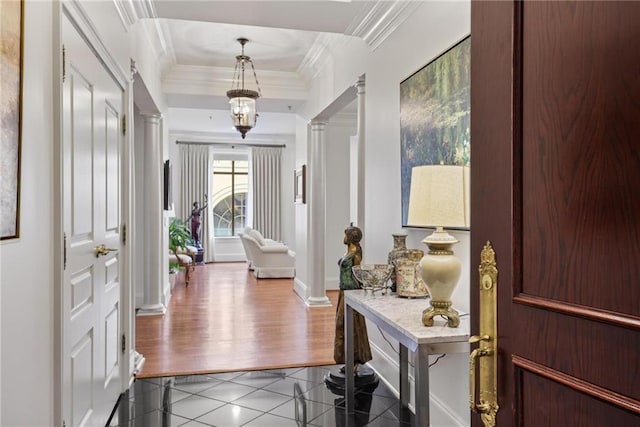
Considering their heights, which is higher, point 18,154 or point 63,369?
point 18,154

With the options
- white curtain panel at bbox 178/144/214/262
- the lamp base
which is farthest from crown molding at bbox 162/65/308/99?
white curtain panel at bbox 178/144/214/262

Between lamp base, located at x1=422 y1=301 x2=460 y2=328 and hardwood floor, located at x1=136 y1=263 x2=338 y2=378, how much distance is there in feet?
6.10

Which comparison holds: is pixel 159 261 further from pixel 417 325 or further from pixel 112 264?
pixel 417 325

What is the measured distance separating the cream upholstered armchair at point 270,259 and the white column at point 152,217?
267 centimetres

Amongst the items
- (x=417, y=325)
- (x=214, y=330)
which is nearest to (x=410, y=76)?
(x=417, y=325)

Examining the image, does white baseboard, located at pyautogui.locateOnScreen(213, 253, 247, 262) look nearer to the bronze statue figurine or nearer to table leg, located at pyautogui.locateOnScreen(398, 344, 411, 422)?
the bronze statue figurine

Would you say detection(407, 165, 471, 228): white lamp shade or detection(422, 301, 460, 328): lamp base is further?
detection(422, 301, 460, 328): lamp base

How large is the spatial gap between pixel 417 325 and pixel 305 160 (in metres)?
4.34

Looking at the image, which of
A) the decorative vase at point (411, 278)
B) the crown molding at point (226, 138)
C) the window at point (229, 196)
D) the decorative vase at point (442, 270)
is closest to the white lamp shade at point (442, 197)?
the decorative vase at point (442, 270)

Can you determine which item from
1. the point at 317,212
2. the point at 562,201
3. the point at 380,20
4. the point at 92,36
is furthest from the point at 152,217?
the point at 562,201

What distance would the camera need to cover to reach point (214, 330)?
447 centimetres

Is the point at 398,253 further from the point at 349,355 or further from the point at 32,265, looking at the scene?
the point at 32,265

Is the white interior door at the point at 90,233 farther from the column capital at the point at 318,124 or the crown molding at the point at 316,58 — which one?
the column capital at the point at 318,124

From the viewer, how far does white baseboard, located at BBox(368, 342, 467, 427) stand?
2.30 m
